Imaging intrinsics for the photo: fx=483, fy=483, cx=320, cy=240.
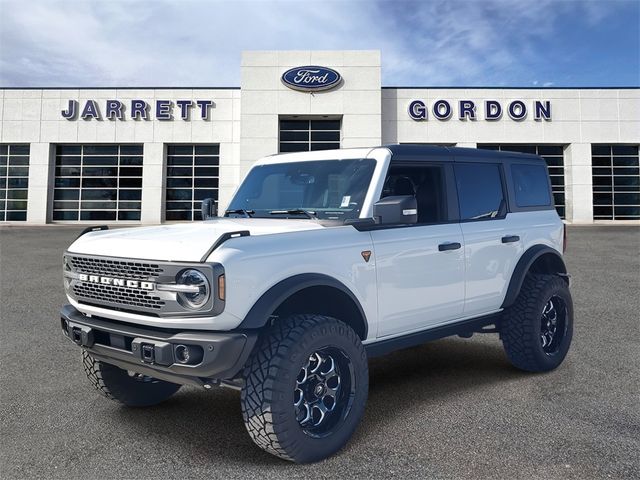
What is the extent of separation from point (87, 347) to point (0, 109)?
3129cm

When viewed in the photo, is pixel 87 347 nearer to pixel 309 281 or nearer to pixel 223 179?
pixel 309 281

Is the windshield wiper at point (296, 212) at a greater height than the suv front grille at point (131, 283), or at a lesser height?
greater

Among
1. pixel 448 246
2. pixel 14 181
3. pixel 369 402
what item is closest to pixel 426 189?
pixel 448 246

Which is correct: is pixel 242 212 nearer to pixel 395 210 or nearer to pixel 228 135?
pixel 395 210

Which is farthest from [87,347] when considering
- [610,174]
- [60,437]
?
[610,174]

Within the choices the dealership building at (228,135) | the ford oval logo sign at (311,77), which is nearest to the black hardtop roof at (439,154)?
the dealership building at (228,135)

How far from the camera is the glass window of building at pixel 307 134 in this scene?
27031 mm

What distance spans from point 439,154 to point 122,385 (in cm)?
326

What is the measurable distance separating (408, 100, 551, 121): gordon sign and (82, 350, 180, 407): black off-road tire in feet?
83.7

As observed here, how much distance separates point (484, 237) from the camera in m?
4.34

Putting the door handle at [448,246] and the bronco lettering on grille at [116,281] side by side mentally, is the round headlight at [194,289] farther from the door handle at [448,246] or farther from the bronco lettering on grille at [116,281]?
the door handle at [448,246]

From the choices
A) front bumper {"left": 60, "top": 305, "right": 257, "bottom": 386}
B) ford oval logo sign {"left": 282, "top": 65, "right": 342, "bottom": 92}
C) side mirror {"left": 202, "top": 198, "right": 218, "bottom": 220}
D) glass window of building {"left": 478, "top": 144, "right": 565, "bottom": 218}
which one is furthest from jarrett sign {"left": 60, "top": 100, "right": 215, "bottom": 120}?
front bumper {"left": 60, "top": 305, "right": 257, "bottom": 386}

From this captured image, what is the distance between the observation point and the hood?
2.81m

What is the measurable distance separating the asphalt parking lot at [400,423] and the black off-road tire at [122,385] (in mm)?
96
